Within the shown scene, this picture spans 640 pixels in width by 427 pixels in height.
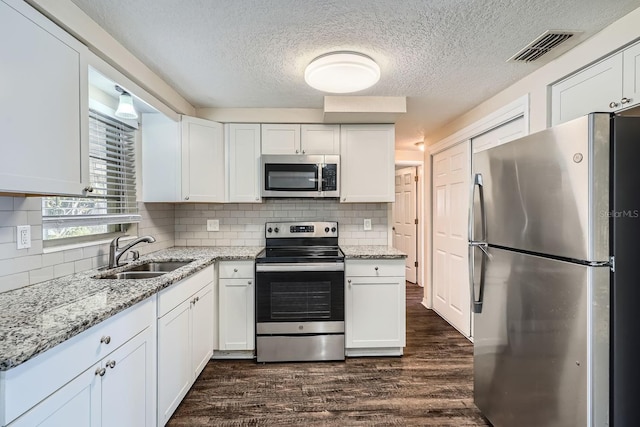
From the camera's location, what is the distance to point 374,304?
2717mm

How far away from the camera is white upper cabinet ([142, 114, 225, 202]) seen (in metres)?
2.69

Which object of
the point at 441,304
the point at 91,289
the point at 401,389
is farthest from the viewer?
the point at 441,304

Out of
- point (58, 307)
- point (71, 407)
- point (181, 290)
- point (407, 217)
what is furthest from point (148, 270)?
point (407, 217)

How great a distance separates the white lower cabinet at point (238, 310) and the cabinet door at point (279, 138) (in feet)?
3.72

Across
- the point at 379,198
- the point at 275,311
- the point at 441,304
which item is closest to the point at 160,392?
the point at 275,311

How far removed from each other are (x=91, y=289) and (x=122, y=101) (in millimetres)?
1273

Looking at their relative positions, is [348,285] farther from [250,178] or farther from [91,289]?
[91,289]

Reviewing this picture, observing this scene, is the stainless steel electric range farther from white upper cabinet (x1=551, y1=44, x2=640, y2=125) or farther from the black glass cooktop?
white upper cabinet (x1=551, y1=44, x2=640, y2=125)

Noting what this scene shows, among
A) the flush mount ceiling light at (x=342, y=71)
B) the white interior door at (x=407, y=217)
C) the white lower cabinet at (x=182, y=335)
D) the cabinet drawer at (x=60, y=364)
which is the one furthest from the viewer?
the white interior door at (x=407, y=217)

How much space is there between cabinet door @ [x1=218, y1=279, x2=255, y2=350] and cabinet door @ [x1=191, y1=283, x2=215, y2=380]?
0.10m

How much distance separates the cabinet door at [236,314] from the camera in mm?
2668

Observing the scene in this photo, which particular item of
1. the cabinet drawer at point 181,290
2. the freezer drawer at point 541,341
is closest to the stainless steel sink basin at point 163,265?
the cabinet drawer at point 181,290

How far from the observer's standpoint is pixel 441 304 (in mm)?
3766

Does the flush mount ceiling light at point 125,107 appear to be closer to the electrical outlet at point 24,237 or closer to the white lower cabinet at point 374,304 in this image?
the electrical outlet at point 24,237
